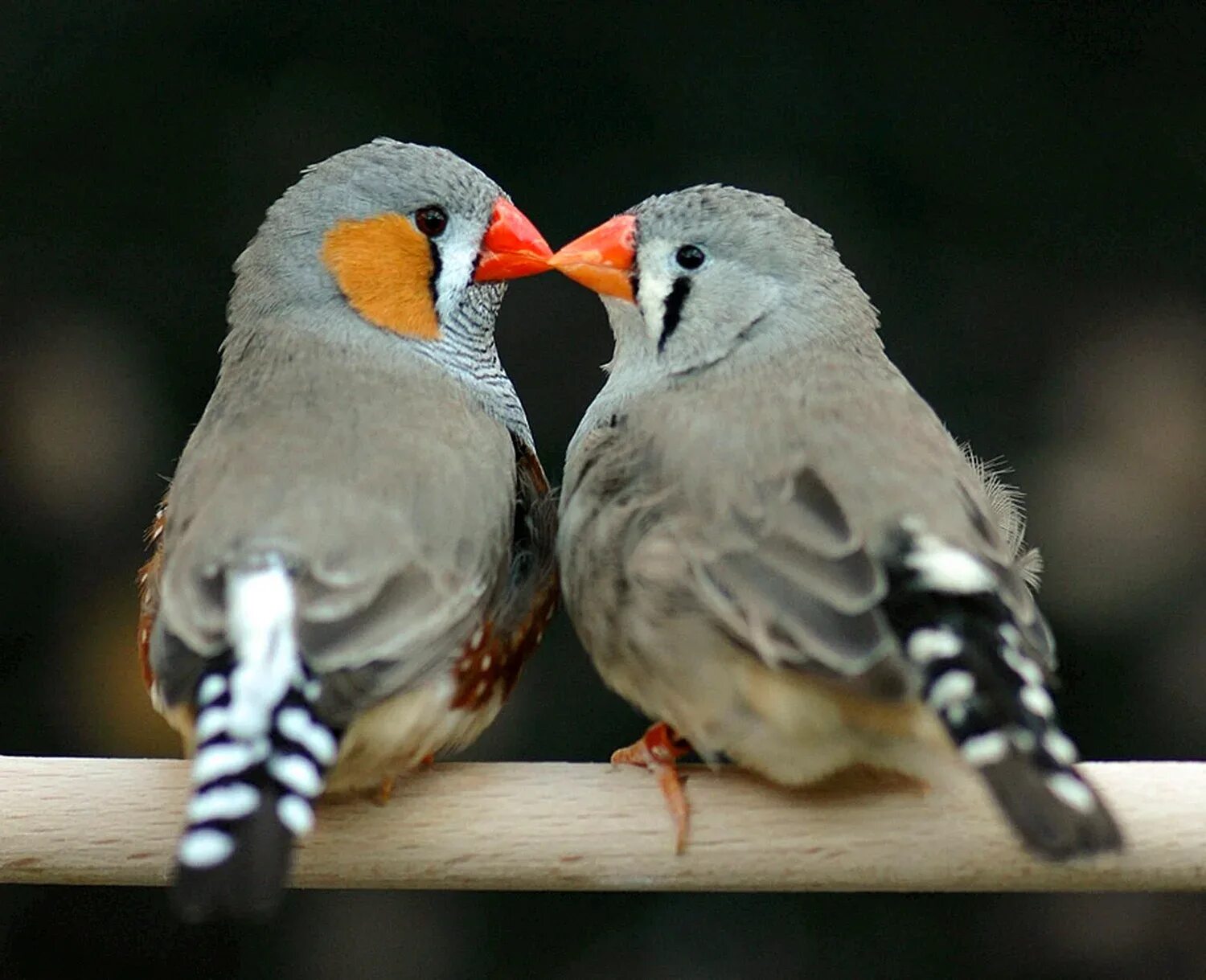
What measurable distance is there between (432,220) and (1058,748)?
3.15 feet

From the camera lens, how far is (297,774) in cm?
136

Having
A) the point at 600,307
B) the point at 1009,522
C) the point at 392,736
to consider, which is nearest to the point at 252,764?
the point at 392,736

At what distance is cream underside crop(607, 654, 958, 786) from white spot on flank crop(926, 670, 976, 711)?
66mm

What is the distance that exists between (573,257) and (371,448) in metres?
0.38

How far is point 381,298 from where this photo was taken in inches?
77.5

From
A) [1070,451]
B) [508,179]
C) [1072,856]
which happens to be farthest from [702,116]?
[1072,856]

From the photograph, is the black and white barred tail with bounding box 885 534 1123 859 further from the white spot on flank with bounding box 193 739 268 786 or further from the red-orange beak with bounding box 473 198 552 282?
the red-orange beak with bounding box 473 198 552 282

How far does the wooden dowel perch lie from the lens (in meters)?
1.62

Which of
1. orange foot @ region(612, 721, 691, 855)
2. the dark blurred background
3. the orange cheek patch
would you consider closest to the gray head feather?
the orange cheek patch

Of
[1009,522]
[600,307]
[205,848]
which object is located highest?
[600,307]

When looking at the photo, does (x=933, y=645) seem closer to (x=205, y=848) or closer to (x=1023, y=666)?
(x=1023, y=666)

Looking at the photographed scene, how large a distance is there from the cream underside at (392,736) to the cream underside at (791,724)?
0.20 metres

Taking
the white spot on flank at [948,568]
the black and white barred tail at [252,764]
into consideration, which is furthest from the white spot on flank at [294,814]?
the white spot on flank at [948,568]

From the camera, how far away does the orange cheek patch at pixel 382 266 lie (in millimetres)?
1957
